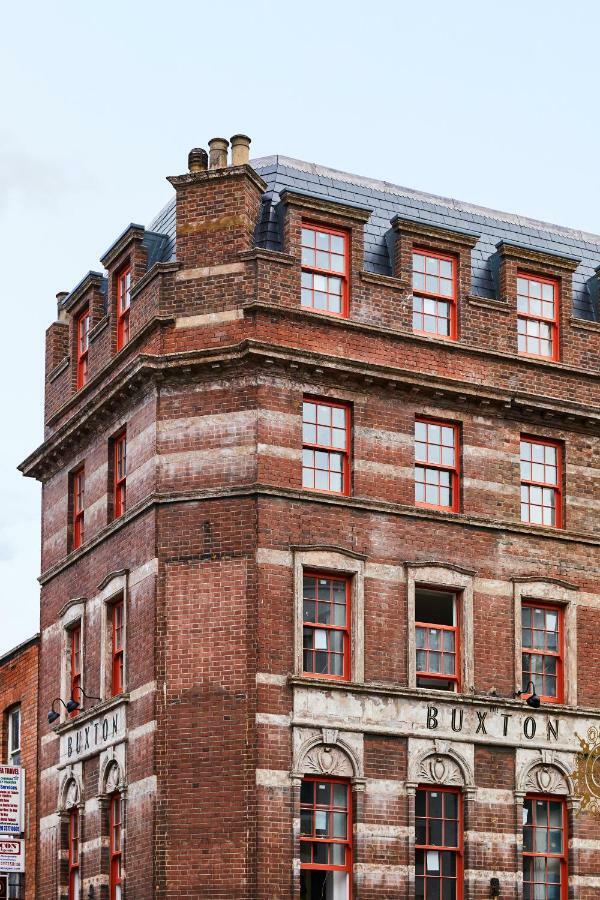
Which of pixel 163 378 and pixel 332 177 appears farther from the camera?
pixel 332 177

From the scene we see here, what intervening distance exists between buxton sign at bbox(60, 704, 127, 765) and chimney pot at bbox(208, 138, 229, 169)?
11703 millimetres

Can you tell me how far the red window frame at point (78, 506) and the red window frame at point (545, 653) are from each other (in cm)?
1017

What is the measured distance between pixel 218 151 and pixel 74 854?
1541 centimetres

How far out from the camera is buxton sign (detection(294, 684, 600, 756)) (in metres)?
35.3

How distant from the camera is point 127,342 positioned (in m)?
39.3

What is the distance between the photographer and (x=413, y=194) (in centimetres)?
4278

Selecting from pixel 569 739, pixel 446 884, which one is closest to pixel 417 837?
pixel 446 884

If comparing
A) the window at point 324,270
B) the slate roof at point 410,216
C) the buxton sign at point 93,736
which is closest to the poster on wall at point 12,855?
the buxton sign at point 93,736

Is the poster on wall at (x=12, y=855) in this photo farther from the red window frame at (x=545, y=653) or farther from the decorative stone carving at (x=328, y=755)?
the red window frame at (x=545, y=653)

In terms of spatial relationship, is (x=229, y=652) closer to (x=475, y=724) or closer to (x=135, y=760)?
(x=135, y=760)

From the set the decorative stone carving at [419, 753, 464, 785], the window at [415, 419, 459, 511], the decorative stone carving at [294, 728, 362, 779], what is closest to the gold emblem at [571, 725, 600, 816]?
the decorative stone carving at [419, 753, 464, 785]

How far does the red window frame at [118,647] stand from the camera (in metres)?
38.0

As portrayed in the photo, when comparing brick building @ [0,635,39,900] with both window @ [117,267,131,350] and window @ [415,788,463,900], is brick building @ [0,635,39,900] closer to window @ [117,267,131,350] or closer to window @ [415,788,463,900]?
window @ [117,267,131,350]

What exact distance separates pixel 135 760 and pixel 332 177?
45.6 feet
